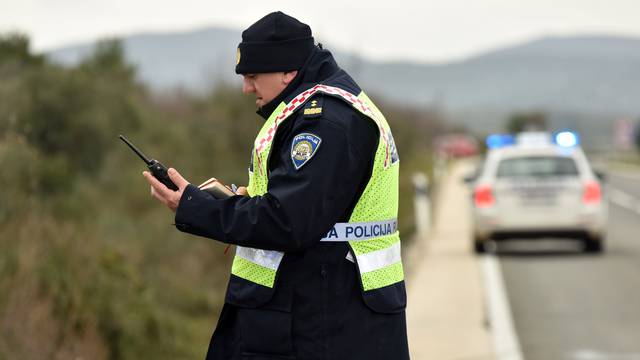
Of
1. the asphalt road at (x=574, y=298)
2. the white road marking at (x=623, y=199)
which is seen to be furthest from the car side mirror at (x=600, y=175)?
the white road marking at (x=623, y=199)

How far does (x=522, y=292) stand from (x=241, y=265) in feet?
36.3

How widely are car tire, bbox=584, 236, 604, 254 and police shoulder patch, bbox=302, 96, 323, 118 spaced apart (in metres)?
15.1

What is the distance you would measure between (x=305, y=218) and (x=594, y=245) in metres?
15.5

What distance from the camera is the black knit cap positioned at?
13.3 ft

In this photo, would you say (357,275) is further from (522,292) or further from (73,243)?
(522,292)

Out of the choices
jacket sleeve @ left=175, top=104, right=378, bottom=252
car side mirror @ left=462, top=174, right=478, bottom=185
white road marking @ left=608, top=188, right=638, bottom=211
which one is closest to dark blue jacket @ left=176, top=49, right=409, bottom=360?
jacket sleeve @ left=175, top=104, right=378, bottom=252

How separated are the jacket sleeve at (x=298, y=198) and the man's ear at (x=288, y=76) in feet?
0.60

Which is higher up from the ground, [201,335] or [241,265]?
[201,335]

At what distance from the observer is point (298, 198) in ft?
12.4

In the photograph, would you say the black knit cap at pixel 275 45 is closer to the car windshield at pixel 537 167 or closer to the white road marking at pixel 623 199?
the car windshield at pixel 537 167

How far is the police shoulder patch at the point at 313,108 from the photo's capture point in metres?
3.91

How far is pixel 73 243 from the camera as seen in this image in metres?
10.3

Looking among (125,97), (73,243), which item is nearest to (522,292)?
(73,243)

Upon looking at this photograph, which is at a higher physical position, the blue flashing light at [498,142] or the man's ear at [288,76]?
the blue flashing light at [498,142]
